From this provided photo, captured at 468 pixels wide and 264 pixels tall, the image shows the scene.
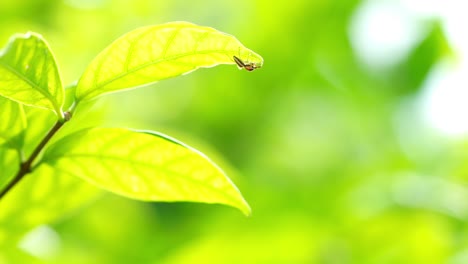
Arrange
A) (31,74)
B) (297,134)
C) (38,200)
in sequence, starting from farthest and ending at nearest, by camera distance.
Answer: (297,134), (38,200), (31,74)

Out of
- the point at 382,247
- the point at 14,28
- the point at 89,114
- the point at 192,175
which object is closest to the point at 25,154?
the point at 192,175

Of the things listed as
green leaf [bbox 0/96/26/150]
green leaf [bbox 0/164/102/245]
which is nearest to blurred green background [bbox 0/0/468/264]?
green leaf [bbox 0/164/102/245]

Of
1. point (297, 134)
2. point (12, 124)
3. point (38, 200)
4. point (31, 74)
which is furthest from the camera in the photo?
point (297, 134)

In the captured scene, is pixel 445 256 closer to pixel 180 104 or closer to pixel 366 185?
pixel 366 185

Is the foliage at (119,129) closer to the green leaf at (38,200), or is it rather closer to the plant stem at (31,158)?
the plant stem at (31,158)

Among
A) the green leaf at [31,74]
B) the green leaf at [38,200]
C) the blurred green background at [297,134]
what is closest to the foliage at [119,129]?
the green leaf at [31,74]

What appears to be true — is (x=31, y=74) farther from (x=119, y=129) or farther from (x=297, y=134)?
(x=297, y=134)

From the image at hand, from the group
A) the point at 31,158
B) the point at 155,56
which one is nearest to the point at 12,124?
the point at 31,158
